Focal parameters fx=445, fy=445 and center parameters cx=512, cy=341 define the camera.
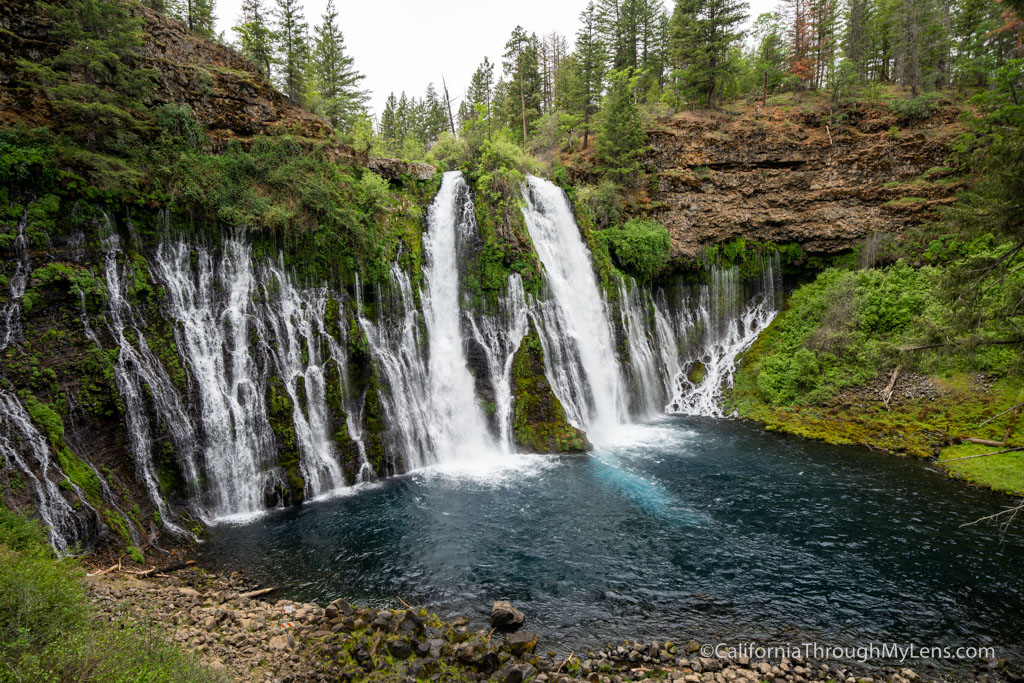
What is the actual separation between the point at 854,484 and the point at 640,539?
7380 millimetres

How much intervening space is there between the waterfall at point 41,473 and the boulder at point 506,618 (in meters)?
7.69

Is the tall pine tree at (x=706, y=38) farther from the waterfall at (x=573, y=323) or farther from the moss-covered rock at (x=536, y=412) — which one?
the moss-covered rock at (x=536, y=412)

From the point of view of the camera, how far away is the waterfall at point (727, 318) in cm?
2409

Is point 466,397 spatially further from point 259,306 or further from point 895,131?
point 895,131

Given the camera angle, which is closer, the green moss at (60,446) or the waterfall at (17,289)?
the green moss at (60,446)

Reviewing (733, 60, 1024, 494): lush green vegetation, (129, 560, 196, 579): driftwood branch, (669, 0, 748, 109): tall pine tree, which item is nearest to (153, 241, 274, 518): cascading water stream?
(129, 560, 196, 579): driftwood branch

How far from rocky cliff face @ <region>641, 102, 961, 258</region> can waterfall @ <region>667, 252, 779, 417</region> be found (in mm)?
2141

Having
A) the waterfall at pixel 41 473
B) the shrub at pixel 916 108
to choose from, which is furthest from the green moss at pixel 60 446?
the shrub at pixel 916 108

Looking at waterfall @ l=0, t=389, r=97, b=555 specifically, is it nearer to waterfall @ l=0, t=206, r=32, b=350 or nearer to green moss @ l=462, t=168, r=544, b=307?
waterfall @ l=0, t=206, r=32, b=350

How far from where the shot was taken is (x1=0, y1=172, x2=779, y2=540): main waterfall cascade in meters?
10.9

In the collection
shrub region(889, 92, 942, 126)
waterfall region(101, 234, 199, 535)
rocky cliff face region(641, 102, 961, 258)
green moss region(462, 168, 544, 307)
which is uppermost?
shrub region(889, 92, 942, 126)

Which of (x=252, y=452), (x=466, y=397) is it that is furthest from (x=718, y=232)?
(x=252, y=452)

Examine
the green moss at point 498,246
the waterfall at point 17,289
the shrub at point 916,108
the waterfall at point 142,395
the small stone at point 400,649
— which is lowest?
the small stone at point 400,649

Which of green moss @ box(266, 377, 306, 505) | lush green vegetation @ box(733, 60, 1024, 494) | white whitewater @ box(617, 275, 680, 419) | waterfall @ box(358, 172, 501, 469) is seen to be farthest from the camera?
white whitewater @ box(617, 275, 680, 419)
